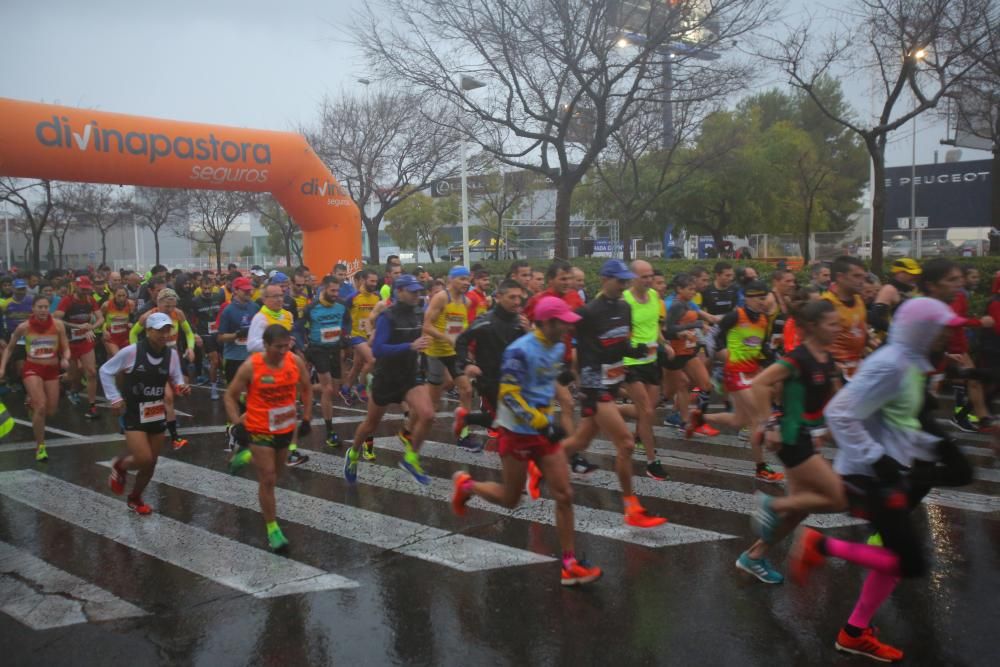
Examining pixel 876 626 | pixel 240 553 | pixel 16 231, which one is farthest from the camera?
pixel 16 231

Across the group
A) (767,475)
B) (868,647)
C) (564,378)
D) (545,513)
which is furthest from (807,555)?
(767,475)

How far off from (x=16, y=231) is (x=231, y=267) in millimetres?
47227

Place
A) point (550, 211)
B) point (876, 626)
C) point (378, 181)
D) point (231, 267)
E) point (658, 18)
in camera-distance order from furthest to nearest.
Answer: point (550, 211) → point (378, 181) → point (231, 267) → point (658, 18) → point (876, 626)

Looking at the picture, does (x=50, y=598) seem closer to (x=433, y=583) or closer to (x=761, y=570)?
(x=433, y=583)

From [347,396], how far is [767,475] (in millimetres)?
7229

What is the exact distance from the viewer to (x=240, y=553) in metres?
6.03

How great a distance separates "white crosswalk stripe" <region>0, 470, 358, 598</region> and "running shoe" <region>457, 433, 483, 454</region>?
136 inches

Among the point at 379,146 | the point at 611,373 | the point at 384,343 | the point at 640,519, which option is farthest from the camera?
the point at 379,146

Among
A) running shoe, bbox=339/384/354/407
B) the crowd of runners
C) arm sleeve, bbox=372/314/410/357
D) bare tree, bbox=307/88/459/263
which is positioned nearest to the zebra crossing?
the crowd of runners

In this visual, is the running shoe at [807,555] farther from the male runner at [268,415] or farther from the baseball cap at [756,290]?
the baseball cap at [756,290]

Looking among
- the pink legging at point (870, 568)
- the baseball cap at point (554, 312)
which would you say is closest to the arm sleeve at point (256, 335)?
the baseball cap at point (554, 312)

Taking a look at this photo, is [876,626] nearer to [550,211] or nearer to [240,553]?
[240,553]

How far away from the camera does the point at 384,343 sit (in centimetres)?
802

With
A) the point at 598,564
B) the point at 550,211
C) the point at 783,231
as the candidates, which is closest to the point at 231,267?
the point at 598,564
